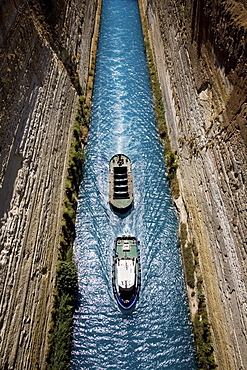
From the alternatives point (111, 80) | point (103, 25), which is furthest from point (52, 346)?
point (103, 25)

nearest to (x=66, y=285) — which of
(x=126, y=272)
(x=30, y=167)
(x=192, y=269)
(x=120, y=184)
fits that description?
(x=126, y=272)

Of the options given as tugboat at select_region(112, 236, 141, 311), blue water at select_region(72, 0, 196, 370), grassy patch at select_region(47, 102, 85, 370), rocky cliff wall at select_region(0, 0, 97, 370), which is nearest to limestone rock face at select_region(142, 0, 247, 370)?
blue water at select_region(72, 0, 196, 370)

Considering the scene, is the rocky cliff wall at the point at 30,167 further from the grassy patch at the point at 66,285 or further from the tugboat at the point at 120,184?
the tugboat at the point at 120,184

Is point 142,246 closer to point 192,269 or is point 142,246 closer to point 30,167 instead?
point 192,269

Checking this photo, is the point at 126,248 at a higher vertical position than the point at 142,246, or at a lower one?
lower

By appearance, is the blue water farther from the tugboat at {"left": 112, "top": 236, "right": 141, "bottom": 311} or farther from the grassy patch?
the grassy patch

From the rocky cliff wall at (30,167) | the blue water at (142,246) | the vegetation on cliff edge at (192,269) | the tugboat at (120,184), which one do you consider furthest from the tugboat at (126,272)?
the rocky cliff wall at (30,167)
